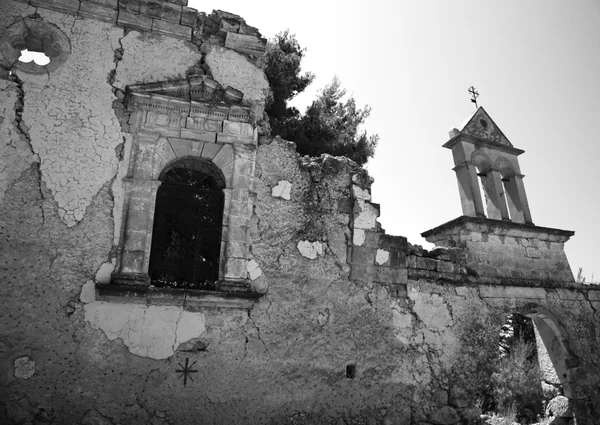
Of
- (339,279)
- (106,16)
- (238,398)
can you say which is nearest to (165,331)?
(238,398)

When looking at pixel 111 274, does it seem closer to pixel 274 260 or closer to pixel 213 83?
pixel 274 260

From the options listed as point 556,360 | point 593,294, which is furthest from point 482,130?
point 556,360

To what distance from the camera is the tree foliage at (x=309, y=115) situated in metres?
10.7

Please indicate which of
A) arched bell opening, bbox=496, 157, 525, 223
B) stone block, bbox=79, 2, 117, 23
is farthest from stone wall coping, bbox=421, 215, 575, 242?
stone block, bbox=79, 2, 117, 23

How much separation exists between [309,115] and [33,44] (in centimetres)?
703

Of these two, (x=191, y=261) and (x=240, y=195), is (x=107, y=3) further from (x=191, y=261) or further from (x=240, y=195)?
(x=191, y=261)

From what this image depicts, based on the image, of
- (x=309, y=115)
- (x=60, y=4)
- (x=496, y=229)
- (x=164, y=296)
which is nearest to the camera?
(x=164, y=296)

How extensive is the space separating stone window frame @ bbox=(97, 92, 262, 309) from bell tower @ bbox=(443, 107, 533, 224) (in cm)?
379

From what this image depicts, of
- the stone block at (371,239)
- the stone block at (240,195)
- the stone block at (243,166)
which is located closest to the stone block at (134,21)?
the stone block at (243,166)

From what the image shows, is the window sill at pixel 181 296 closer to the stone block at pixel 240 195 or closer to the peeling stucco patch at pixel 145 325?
the peeling stucco patch at pixel 145 325

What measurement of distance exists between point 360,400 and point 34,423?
A: 3463mm

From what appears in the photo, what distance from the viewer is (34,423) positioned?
13.6 ft

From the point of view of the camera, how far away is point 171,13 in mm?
5668

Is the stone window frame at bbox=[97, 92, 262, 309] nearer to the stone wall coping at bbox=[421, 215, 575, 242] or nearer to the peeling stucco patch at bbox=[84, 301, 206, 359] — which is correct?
the peeling stucco patch at bbox=[84, 301, 206, 359]
